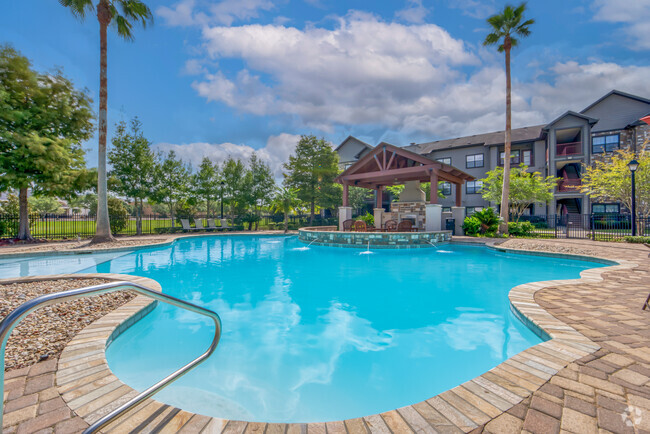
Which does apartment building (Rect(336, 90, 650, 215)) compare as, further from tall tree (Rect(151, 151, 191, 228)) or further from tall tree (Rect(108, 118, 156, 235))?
tall tree (Rect(108, 118, 156, 235))

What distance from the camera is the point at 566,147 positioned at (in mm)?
25016

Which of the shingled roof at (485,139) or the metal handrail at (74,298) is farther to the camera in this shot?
the shingled roof at (485,139)

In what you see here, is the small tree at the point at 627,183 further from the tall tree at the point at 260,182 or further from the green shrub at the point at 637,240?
the tall tree at the point at 260,182

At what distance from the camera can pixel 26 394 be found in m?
2.29

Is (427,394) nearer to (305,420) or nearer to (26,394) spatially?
(305,420)

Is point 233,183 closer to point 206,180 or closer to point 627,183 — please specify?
point 206,180

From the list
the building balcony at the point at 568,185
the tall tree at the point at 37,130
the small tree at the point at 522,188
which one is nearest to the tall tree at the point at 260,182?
the tall tree at the point at 37,130

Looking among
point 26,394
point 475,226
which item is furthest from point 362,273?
point 475,226

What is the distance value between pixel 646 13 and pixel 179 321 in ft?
80.9

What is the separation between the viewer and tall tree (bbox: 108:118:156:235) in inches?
744

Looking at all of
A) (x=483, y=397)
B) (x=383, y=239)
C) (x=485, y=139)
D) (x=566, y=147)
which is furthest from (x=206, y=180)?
(x=566, y=147)

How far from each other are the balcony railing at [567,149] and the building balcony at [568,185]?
7.71 feet

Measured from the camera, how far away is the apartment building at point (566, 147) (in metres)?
23.2

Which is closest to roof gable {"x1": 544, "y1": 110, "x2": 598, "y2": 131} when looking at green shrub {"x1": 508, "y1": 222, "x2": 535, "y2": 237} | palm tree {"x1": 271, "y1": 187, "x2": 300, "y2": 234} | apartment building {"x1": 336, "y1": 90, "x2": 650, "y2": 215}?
apartment building {"x1": 336, "y1": 90, "x2": 650, "y2": 215}
